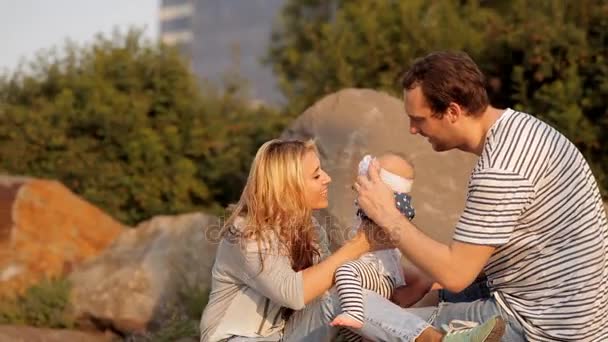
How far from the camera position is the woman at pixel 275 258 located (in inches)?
165

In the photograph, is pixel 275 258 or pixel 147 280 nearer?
pixel 275 258

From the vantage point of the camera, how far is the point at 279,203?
4348 mm

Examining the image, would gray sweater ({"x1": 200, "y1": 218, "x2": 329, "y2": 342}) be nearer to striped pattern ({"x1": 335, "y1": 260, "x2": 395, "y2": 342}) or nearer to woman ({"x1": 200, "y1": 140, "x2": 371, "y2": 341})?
woman ({"x1": 200, "y1": 140, "x2": 371, "y2": 341})

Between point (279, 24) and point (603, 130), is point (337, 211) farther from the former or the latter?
point (279, 24)

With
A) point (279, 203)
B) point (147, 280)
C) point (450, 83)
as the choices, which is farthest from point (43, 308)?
point (450, 83)

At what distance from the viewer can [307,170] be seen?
4.42 metres

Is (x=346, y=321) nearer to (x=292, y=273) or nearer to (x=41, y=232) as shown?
(x=292, y=273)

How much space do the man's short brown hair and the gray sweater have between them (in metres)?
0.95

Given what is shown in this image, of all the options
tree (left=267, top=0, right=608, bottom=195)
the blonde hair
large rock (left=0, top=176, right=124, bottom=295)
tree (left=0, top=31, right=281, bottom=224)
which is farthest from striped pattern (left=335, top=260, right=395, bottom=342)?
tree (left=0, top=31, right=281, bottom=224)

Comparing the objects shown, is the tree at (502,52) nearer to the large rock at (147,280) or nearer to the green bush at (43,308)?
the large rock at (147,280)

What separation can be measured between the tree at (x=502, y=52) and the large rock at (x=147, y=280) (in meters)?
2.26

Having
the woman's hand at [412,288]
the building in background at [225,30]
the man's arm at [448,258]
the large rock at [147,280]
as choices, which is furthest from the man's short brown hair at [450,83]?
the building in background at [225,30]

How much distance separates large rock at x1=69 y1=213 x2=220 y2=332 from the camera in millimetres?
6980

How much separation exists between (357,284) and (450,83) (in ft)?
2.99
